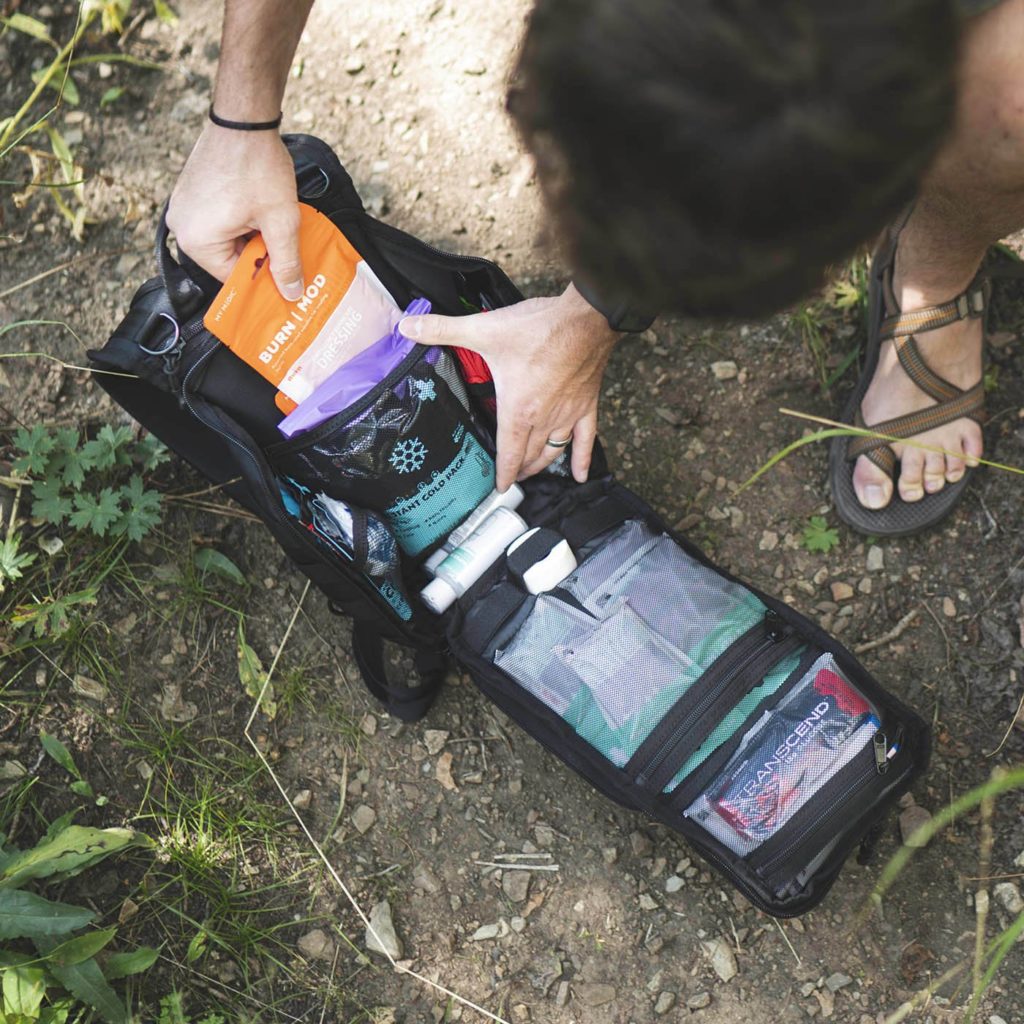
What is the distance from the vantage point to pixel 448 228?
252 centimetres

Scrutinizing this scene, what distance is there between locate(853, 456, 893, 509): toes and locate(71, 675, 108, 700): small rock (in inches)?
67.7

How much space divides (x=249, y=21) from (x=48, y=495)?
1.07 meters

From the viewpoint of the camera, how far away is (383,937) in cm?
204

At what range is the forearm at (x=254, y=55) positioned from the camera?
5.73 ft

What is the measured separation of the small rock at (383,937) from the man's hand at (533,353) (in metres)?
0.96

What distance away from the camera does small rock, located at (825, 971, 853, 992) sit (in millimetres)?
1953

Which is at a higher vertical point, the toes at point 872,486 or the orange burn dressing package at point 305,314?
the orange burn dressing package at point 305,314

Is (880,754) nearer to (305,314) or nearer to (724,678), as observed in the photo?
(724,678)

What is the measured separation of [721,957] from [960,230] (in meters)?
1.52

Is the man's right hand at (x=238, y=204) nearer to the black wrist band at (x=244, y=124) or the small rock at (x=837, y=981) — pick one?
the black wrist band at (x=244, y=124)

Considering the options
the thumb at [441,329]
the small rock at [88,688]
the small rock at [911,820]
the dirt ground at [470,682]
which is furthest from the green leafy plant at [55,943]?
the small rock at [911,820]

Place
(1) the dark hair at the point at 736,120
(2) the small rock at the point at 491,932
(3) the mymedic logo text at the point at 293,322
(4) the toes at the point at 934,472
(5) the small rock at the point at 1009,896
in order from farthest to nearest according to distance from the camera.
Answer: (4) the toes at the point at 934,472
(2) the small rock at the point at 491,932
(5) the small rock at the point at 1009,896
(3) the mymedic logo text at the point at 293,322
(1) the dark hair at the point at 736,120

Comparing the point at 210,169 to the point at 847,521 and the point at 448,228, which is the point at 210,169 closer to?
the point at 448,228

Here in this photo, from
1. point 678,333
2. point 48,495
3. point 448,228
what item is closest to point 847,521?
point 678,333
